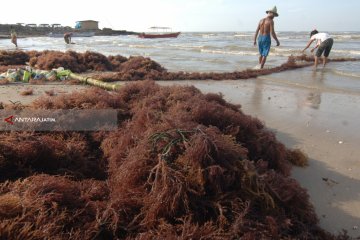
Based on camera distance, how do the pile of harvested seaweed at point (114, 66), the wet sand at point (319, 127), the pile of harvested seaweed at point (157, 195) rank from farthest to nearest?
1. the pile of harvested seaweed at point (114, 66)
2. the wet sand at point (319, 127)
3. the pile of harvested seaweed at point (157, 195)

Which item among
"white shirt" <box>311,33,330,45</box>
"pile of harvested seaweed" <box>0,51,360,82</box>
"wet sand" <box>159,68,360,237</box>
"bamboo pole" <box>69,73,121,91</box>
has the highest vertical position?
"white shirt" <box>311,33,330,45</box>

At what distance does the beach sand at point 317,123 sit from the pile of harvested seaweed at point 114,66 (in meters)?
0.64

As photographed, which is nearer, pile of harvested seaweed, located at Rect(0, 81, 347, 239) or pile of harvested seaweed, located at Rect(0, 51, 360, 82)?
pile of harvested seaweed, located at Rect(0, 81, 347, 239)

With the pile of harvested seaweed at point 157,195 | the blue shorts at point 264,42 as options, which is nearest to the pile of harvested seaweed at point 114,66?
the blue shorts at point 264,42

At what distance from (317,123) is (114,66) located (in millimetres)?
9104

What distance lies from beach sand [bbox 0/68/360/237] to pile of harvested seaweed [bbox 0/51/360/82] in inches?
25.0

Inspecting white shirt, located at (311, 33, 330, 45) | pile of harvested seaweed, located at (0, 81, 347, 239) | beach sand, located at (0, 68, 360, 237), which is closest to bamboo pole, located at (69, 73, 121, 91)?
beach sand, located at (0, 68, 360, 237)

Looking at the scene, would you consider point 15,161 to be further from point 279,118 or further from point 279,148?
point 279,118

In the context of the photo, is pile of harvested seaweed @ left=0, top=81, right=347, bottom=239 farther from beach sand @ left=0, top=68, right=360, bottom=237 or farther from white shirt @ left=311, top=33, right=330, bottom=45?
white shirt @ left=311, top=33, right=330, bottom=45

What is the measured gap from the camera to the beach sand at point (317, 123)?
3033mm

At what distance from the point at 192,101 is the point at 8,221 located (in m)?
2.65

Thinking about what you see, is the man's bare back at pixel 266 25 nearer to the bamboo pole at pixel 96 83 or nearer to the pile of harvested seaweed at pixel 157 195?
the bamboo pole at pixel 96 83

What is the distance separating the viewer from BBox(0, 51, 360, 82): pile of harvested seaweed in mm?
9703

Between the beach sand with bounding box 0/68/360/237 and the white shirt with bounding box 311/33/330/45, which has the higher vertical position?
the white shirt with bounding box 311/33/330/45
